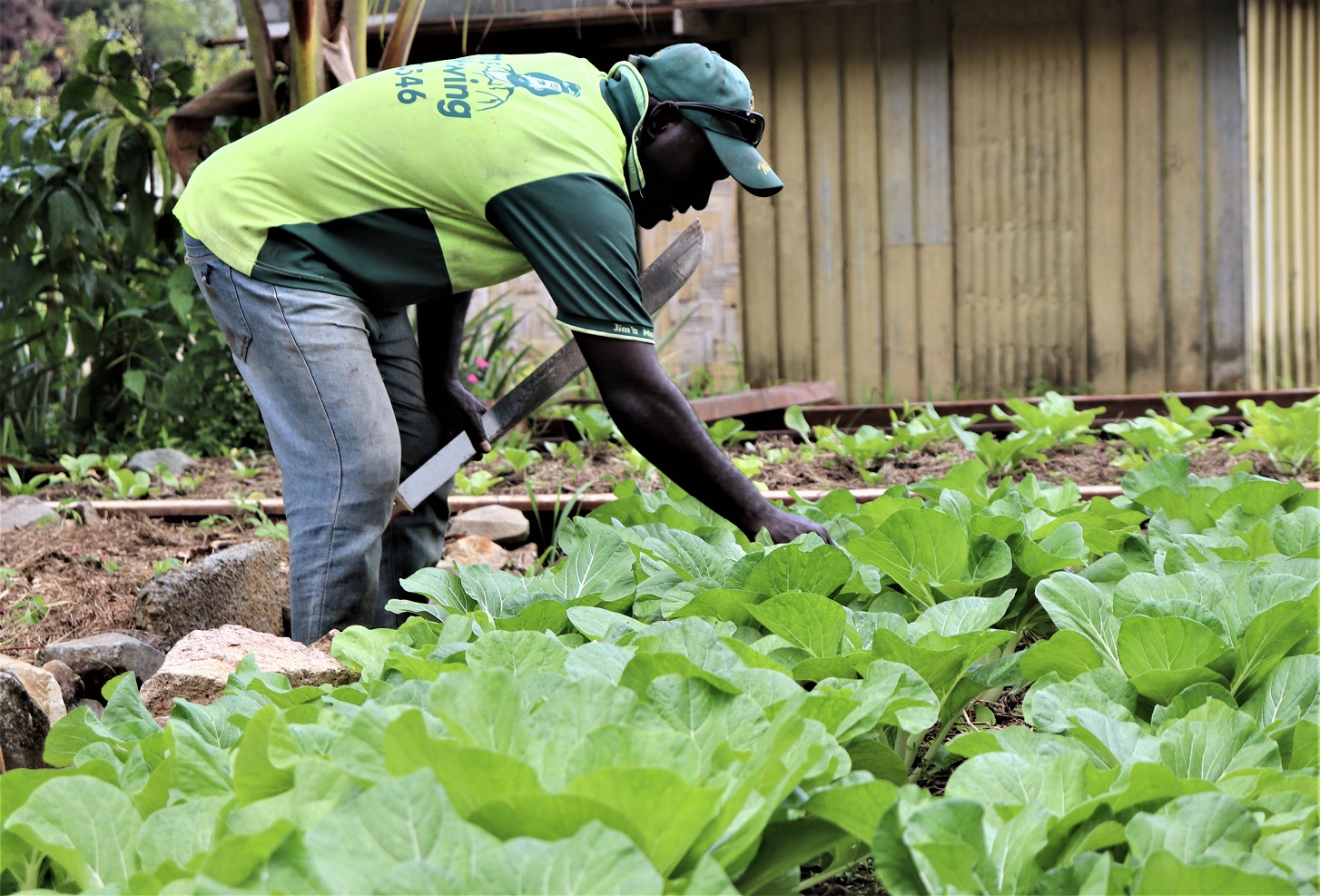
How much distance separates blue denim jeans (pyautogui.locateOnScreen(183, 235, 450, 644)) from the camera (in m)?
2.35

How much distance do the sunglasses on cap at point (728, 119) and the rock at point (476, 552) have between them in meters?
1.34

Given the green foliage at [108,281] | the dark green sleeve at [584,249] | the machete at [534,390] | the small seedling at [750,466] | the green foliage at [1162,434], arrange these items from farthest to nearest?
the green foliage at [108,281] < the small seedling at [750,466] < the green foliage at [1162,434] < the machete at [534,390] < the dark green sleeve at [584,249]

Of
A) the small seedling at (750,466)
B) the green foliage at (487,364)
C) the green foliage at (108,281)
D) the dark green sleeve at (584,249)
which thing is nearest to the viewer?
the dark green sleeve at (584,249)

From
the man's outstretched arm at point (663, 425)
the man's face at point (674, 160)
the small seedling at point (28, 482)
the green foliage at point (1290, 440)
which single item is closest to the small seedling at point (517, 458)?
the small seedling at point (28, 482)

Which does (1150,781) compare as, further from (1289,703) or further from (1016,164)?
(1016,164)

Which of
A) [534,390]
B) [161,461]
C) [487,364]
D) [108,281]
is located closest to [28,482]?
[161,461]

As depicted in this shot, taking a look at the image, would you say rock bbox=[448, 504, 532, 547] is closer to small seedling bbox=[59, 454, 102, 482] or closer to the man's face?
the man's face

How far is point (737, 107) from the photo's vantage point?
2.28 m

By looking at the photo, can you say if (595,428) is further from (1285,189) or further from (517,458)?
(1285,189)

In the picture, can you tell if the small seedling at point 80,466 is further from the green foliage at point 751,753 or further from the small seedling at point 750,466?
the green foliage at point 751,753

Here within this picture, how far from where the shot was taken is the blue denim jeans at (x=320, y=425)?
7.70 ft

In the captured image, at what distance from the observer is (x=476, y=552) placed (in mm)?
3154

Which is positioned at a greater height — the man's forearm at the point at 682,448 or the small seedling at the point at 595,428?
the man's forearm at the point at 682,448

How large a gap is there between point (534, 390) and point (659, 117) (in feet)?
2.19
